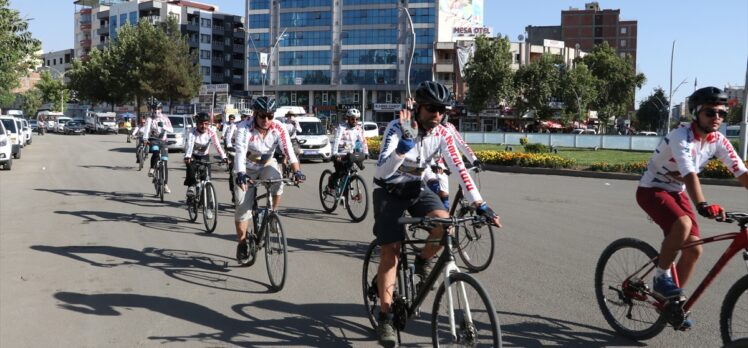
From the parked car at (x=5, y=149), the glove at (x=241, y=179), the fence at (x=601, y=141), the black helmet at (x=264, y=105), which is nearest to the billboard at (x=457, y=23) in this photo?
the fence at (x=601, y=141)

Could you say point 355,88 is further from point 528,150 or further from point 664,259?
point 664,259

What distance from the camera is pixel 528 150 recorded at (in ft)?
87.8

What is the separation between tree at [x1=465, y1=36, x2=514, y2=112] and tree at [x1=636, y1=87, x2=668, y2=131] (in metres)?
41.7

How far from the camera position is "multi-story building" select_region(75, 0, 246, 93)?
105750 mm

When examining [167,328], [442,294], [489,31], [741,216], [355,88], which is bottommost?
[167,328]

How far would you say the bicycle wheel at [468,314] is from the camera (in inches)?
146

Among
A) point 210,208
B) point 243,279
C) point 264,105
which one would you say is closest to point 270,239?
point 243,279

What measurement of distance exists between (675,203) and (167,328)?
3.88 m

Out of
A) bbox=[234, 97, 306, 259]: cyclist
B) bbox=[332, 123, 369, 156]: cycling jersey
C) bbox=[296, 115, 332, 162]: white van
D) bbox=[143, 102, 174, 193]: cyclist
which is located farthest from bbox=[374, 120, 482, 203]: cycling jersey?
bbox=[296, 115, 332, 162]: white van

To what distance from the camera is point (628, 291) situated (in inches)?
200

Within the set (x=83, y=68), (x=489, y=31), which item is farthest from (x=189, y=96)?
(x=489, y=31)

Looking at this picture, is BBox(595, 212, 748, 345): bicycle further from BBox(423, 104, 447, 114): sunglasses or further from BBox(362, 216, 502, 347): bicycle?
BBox(423, 104, 447, 114): sunglasses

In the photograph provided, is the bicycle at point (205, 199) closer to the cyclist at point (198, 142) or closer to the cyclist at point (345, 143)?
the cyclist at point (198, 142)

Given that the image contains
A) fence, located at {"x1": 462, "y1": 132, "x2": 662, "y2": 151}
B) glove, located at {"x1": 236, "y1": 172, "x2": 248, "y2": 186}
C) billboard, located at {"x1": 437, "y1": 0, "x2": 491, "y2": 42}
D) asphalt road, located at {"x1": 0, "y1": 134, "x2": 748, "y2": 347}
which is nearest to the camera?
asphalt road, located at {"x1": 0, "y1": 134, "x2": 748, "y2": 347}
